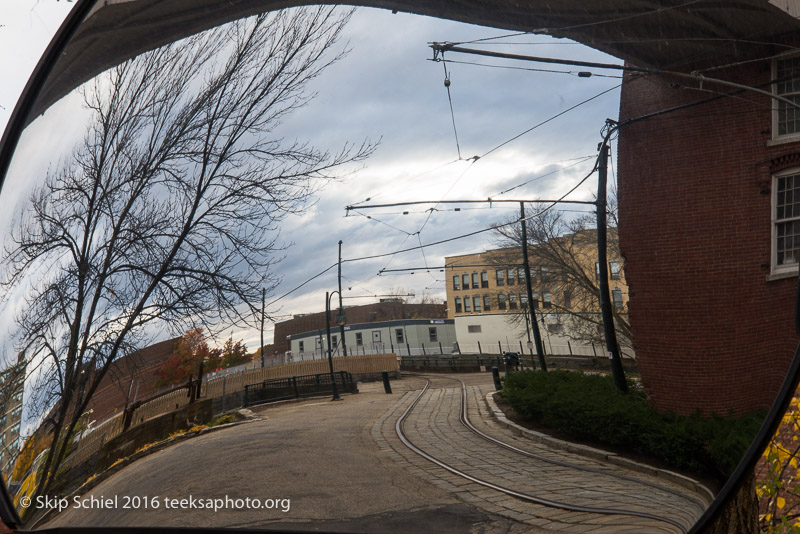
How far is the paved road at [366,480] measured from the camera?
2.81 ft

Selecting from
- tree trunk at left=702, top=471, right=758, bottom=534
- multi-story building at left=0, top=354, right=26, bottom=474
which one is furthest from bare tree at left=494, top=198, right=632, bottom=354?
multi-story building at left=0, top=354, right=26, bottom=474

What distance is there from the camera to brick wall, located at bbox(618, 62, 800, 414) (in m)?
0.82

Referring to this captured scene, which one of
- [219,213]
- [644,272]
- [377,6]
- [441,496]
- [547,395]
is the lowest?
[441,496]

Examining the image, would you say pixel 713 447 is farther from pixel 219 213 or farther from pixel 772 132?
pixel 219 213

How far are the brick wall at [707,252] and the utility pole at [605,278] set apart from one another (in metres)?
0.04

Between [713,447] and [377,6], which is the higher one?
[377,6]

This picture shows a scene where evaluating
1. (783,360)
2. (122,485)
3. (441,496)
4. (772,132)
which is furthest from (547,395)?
(122,485)

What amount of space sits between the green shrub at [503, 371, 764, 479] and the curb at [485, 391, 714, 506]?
16 millimetres

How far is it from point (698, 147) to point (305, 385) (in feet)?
2.61

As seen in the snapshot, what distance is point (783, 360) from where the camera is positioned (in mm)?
864

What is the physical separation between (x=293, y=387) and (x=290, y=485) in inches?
7.8

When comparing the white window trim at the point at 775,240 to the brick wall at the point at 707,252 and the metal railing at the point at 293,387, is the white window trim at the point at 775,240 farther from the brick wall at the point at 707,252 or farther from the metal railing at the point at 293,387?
the metal railing at the point at 293,387

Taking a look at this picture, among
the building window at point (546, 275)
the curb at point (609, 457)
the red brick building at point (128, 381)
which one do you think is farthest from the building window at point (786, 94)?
the red brick building at point (128, 381)

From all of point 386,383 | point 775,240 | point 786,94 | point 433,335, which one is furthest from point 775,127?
point 386,383
